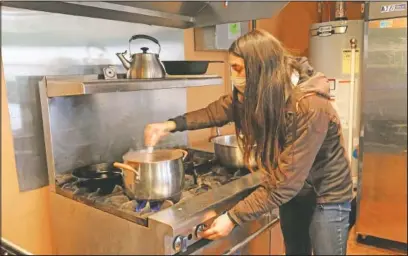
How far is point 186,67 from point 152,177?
44 centimetres

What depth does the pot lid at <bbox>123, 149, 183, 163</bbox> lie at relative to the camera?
35.8 inches

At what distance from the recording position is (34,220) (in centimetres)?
105

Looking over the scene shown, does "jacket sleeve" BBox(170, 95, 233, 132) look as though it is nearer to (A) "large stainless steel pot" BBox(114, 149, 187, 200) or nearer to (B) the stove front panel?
(A) "large stainless steel pot" BBox(114, 149, 187, 200)

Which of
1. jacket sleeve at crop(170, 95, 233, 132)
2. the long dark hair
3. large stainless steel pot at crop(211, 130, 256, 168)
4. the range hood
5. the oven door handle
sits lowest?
the oven door handle

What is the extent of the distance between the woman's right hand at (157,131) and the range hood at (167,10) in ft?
1.24

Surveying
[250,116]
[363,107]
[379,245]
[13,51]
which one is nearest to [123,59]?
[13,51]

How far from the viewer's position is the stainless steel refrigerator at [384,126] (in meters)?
1.58

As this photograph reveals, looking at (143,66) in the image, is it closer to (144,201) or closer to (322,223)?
(144,201)

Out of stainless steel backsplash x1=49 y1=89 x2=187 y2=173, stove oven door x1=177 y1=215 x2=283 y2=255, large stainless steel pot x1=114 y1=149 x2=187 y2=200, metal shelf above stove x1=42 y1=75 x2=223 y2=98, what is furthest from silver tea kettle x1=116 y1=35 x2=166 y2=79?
stove oven door x1=177 y1=215 x2=283 y2=255

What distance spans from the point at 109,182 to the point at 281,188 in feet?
1.61

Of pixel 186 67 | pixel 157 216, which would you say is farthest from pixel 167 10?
pixel 157 216

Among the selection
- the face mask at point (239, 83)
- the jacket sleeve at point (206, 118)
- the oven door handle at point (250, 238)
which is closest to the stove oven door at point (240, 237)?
the oven door handle at point (250, 238)

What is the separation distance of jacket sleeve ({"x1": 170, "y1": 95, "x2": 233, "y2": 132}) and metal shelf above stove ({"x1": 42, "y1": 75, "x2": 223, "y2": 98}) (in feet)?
0.23

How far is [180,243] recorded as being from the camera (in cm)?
83
